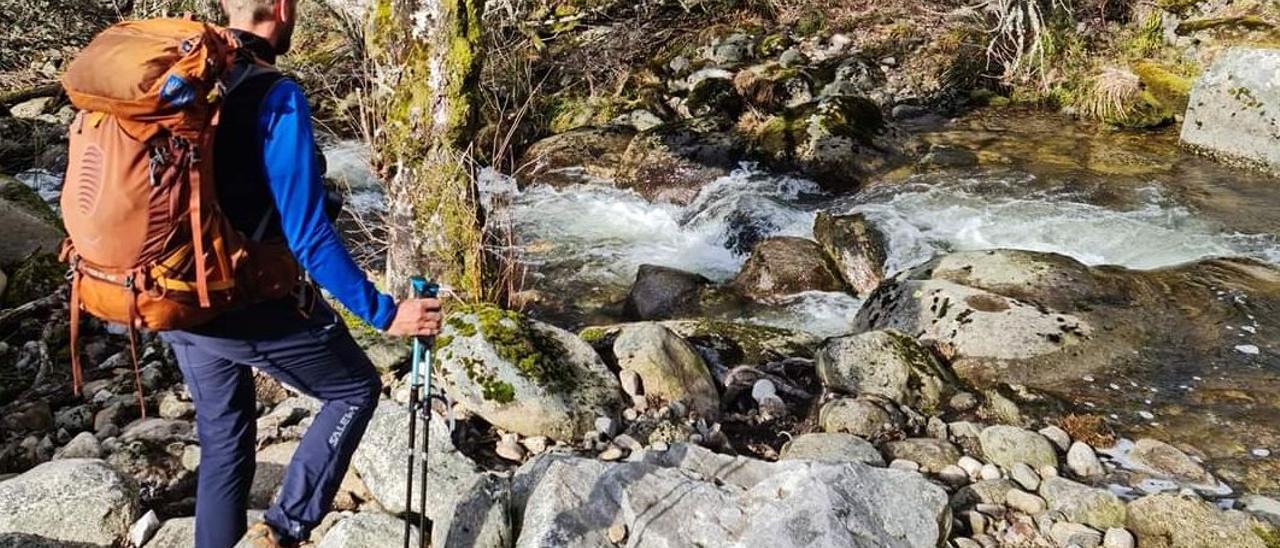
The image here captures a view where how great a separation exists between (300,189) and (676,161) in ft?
31.3

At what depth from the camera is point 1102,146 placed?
12.1 metres

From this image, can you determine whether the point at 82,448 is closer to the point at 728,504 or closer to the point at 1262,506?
the point at 728,504

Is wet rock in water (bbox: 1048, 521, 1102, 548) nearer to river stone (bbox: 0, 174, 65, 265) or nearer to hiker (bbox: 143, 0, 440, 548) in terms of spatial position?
hiker (bbox: 143, 0, 440, 548)

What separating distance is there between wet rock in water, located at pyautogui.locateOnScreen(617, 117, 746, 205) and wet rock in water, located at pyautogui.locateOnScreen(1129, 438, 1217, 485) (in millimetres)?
6841

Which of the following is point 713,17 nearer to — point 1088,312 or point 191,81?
point 1088,312

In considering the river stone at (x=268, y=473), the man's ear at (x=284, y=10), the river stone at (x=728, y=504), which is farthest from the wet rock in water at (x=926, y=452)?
the man's ear at (x=284, y=10)

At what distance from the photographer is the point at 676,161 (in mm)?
11969

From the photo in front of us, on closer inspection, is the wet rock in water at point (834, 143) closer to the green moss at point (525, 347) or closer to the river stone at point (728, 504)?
the green moss at point (525, 347)

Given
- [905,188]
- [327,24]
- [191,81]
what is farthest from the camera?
[327,24]

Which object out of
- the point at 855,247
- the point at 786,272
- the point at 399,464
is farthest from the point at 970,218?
the point at 399,464

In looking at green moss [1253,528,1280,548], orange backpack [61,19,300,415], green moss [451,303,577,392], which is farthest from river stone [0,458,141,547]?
green moss [1253,528,1280,548]

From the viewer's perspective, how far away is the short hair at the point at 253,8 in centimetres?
276

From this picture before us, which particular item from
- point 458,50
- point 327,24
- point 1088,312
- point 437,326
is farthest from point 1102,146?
point 327,24

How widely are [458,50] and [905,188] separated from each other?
284 inches
